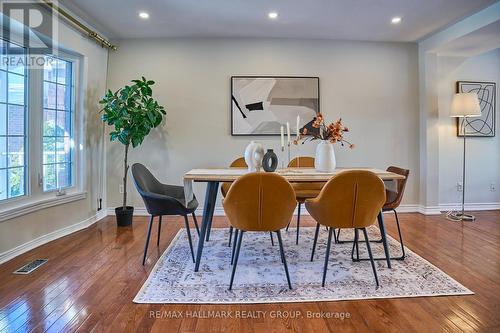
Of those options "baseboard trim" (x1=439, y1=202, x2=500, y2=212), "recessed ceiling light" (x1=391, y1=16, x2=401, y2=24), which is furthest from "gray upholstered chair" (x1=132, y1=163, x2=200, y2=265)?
"baseboard trim" (x1=439, y1=202, x2=500, y2=212)

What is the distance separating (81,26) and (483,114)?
5.69 m

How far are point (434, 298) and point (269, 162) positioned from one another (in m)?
1.51

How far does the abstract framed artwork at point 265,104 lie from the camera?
425 cm

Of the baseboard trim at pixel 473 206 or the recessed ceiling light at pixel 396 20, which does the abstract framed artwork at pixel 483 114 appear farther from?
the recessed ceiling light at pixel 396 20

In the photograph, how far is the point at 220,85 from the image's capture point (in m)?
4.28

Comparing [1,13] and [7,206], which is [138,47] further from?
[7,206]

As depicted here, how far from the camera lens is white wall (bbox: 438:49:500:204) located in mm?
4477

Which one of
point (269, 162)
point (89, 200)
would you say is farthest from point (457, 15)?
point (89, 200)

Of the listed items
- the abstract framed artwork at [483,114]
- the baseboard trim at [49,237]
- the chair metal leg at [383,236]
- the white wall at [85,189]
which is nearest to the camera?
the chair metal leg at [383,236]

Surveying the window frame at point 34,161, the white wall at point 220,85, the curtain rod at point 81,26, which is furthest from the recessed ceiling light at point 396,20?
the window frame at point 34,161

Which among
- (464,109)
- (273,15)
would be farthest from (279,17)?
(464,109)

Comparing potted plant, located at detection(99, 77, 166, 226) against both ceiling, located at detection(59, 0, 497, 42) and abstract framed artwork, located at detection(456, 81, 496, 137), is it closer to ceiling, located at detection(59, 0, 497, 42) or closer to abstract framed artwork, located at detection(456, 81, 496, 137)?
ceiling, located at detection(59, 0, 497, 42)

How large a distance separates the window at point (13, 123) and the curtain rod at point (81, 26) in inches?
20.8

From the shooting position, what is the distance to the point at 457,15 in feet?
11.5
